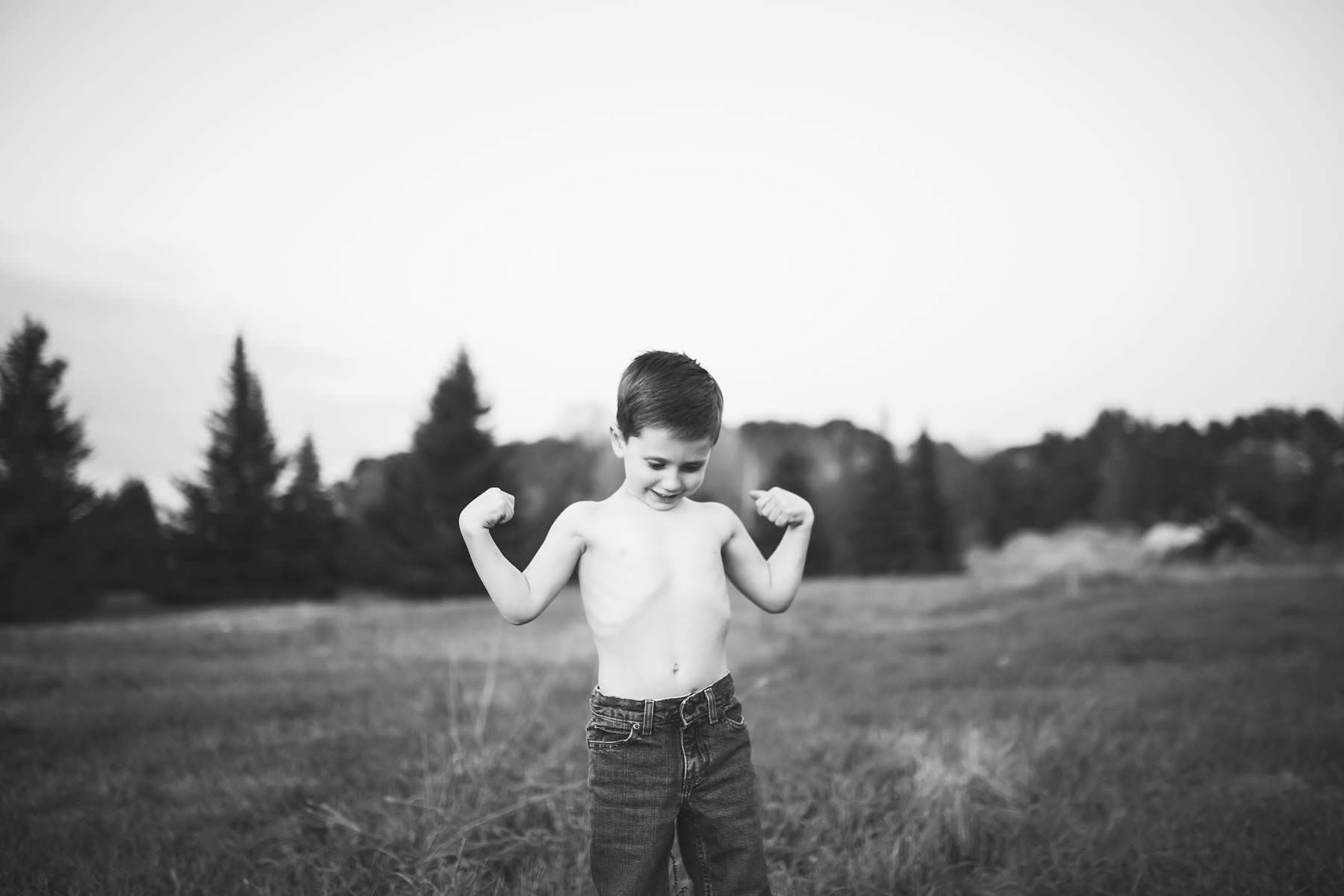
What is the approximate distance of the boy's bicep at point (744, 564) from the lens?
94.8 inches

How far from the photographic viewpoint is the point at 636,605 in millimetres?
2203

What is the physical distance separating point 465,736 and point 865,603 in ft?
43.2

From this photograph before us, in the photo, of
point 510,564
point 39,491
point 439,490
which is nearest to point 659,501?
point 510,564

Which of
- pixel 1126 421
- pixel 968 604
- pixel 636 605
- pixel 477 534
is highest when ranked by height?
pixel 1126 421

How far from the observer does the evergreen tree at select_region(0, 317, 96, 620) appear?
21.9 metres

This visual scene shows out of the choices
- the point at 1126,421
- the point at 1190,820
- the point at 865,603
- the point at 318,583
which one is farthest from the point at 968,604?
the point at 1126,421

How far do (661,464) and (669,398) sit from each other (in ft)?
0.74

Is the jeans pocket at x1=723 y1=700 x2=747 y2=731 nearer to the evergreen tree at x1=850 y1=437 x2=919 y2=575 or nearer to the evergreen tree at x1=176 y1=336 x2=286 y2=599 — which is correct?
the evergreen tree at x1=176 y1=336 x2=286 y2=599

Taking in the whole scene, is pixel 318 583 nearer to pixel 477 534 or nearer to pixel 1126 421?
pixel 477 534

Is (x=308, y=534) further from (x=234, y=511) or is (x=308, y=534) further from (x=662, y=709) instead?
(x=662, y=709)

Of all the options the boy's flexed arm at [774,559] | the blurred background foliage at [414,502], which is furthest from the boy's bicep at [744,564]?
the blurred background foliage at [414,502]

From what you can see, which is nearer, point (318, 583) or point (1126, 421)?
point (318, 583)

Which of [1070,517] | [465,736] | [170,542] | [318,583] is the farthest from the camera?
[1070,517]

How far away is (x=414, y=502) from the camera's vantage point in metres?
31.7
